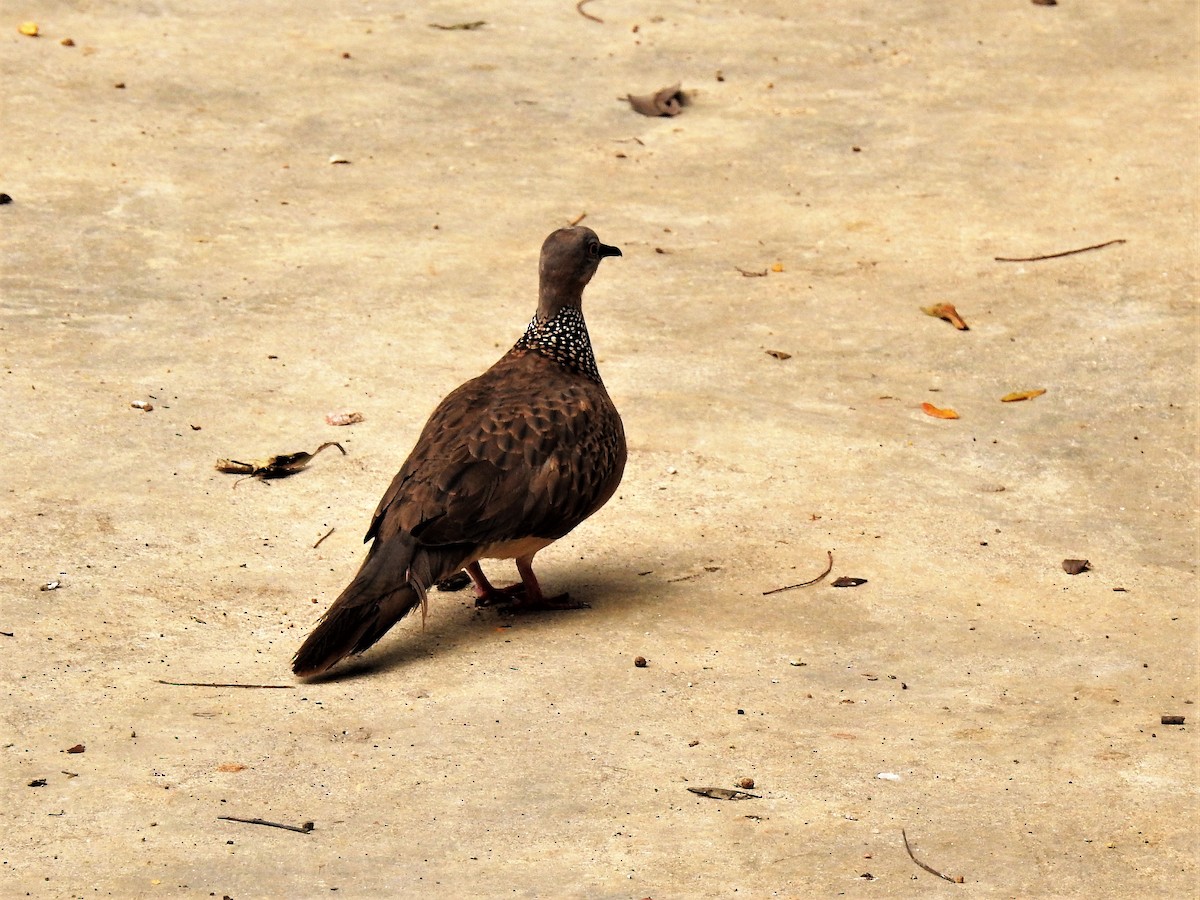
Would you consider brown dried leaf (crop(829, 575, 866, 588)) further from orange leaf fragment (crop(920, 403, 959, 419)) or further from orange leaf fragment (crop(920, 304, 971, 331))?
orange leaf fragment (crop(920, 304, 971, 331))

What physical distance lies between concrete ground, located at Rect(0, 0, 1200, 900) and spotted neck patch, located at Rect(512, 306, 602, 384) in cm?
76

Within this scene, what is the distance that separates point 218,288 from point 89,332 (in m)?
0.86

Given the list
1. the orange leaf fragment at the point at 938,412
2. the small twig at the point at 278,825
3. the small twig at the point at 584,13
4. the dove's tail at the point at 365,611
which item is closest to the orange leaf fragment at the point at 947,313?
the orange leaf fragment at the point at 938,412

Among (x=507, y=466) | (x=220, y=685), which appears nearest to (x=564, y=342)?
(x=507, y=466)

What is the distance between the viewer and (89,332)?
8.00 meters

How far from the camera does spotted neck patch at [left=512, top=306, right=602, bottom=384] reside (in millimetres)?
6434

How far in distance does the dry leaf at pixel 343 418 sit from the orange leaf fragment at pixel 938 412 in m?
2.66

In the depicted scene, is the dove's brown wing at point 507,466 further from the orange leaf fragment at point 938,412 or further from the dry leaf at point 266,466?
the orange leaf fragment at point 938,412

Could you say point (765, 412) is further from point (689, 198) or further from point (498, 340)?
point (689, 198)

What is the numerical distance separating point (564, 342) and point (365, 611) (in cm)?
154

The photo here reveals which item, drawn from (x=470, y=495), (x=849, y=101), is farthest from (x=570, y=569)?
(x=849, y=101)

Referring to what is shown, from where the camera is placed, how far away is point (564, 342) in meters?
6.45

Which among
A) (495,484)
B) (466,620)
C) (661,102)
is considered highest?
(661,102)

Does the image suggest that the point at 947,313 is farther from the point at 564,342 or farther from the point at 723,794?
the point at 723,794
